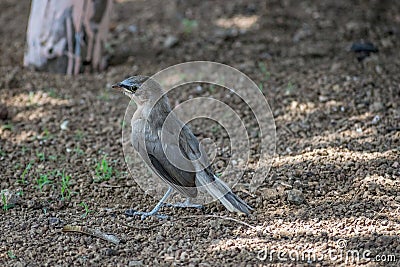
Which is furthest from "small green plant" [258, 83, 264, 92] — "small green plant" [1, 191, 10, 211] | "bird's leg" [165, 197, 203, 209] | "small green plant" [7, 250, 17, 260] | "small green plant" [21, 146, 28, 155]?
"small green plant" [7, 250, 17, 260]

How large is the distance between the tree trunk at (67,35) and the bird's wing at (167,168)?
285cm

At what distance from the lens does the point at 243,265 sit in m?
4.70

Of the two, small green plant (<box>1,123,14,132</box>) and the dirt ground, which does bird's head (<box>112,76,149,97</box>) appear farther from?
small green plant (<box>1,123,14,132</box>)

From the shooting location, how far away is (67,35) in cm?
782

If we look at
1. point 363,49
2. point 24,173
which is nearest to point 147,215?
point 24,173

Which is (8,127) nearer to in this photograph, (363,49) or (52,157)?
(52,157)

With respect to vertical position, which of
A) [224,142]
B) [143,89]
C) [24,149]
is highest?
[143,89]

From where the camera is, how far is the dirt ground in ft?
16.3

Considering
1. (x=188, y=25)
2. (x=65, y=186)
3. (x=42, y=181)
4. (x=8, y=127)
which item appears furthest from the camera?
(x=188, y=25)

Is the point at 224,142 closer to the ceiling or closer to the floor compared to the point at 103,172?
closer to the floor

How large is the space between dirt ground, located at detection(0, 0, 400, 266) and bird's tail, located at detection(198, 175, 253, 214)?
0.32 feet

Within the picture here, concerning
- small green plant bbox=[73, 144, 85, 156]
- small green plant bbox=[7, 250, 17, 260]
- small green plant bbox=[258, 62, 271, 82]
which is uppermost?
small green plant bbox=[7, 250, 17, 260]

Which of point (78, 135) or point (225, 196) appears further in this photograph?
point (78, 135)

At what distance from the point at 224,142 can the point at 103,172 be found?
130cm
